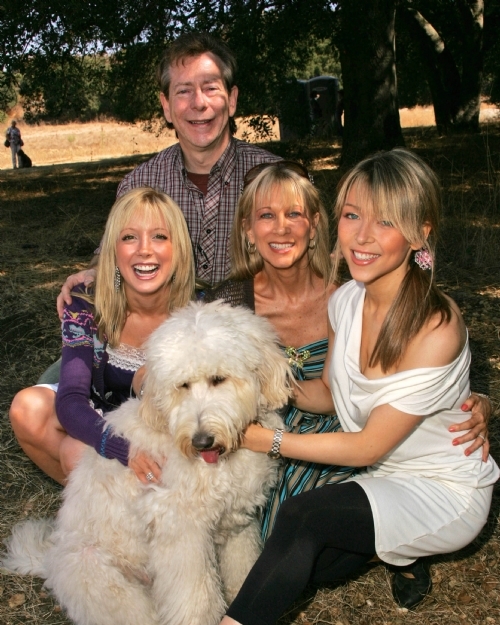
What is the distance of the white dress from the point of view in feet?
7.72

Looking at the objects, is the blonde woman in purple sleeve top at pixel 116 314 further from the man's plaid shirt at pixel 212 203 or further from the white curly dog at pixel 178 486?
the man's plaid shirt at pixel 212 203

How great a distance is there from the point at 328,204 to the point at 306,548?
6207 mm

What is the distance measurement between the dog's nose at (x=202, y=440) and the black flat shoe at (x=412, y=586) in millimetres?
1083

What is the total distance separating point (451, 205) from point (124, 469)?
20.8 ft

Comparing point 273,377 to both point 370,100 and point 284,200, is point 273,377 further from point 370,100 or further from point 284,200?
point 370,100

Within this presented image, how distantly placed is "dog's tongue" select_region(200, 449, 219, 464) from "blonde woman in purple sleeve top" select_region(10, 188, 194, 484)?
730mm

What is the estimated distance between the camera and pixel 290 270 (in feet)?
10.8

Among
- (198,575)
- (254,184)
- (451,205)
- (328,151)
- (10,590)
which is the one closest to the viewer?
(198,575)

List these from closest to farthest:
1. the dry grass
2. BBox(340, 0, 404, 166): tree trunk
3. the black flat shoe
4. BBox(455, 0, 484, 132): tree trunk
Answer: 1. the black flat shoe
2. BBox(340, 0, 404, 166): tree trunk
3. BBox(455, 0, 484, 132): tree trunk
4. the dry grass

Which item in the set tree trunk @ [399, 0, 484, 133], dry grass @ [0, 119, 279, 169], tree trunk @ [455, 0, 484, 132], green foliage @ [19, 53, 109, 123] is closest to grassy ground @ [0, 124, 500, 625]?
green foliage @ [19, 53, 109, 123]

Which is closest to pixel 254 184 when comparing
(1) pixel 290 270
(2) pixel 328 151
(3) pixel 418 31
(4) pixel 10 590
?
(1) pixel 290 270

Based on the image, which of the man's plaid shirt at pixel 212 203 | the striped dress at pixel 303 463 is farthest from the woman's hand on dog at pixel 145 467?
the man's plaid shirt at pixel 212 203

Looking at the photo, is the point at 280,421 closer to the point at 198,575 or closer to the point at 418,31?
the point at 198,575

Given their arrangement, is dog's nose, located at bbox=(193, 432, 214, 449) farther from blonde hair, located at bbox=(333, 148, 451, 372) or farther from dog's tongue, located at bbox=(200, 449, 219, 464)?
blonde hair, located at bbox=(333, 148, 451, 372)
